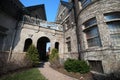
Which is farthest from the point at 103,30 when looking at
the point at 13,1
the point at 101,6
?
the point at 13,1

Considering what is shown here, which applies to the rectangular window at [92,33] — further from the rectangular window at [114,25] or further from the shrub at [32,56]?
the shrub at [32,56]

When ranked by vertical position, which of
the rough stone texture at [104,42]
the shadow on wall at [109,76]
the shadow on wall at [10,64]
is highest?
the rough stone texture at [104,42]

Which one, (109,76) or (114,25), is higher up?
(114,25)

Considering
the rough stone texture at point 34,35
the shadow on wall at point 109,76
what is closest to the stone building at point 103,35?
the shadow on wall at point 109,76

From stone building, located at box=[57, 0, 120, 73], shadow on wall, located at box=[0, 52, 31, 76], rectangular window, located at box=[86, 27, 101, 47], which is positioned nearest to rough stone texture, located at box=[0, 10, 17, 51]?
shadow on wall, located at box=[0, 52, 31, 76]

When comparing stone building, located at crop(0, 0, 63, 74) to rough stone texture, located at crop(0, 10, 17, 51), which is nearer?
stone building, located at crop(0, 0, 63, 74)

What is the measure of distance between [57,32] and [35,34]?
4.10 meters

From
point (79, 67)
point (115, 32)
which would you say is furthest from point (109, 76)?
point (115, 32)

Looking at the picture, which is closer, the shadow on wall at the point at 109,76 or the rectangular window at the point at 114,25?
the shadow on wall at the point at 109,76

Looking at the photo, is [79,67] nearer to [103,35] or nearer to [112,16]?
[103,35]

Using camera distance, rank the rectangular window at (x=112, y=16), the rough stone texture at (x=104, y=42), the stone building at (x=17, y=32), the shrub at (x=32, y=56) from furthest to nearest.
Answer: the shrub at (x=32, y=56) → the stone building at (x=17, y=32) → the rectangular window at (x=112, y=16) → the rough stone texture at (x=104, y=42)

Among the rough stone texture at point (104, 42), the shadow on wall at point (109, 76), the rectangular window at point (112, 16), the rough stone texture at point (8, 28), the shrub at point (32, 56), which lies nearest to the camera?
the shadow on wall at point (109, 76)

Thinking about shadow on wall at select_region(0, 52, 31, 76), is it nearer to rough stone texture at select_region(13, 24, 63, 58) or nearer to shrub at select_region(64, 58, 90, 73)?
rough stone texture at select_region(13, 24, 63, 58)

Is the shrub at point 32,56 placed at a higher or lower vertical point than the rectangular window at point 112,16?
lower
